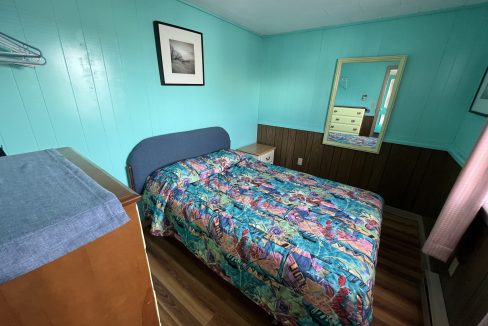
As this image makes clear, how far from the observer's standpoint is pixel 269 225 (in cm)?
143

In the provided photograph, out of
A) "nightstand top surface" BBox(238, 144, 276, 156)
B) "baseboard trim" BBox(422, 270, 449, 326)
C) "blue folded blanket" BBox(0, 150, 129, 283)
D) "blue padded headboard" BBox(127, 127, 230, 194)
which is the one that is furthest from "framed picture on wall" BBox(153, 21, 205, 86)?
"baseboard trim" BBox(422, 270, 449, 326)

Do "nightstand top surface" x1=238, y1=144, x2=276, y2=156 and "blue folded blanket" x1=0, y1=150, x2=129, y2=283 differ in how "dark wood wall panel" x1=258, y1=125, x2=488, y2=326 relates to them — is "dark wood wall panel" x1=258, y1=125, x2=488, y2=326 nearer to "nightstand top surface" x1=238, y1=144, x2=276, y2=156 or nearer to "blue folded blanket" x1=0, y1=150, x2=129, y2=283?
"nightstand top surface" x1=238, y1=144, x2=276, y2=156

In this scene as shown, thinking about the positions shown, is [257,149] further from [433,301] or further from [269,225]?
[433,301]

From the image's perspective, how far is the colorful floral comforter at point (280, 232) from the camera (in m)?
1.08

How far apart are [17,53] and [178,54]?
3.96 feet

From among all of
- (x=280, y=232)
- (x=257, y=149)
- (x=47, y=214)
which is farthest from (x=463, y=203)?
(x=257, y=149)

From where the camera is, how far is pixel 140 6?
169 cm

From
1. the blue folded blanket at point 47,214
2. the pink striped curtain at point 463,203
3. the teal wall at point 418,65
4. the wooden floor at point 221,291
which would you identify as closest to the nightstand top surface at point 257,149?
the teal wall at point 418,65

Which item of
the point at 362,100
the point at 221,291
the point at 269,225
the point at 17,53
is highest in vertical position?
the point at 17,53

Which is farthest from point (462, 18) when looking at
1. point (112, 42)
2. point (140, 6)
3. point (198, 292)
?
point (198, 292)

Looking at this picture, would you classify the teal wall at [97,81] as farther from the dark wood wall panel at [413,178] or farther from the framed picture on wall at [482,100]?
the framed picture on wall at [482,100]

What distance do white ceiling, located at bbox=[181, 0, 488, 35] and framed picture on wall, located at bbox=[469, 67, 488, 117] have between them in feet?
2.38

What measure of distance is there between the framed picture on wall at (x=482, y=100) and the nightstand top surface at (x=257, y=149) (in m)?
Result: 2.29

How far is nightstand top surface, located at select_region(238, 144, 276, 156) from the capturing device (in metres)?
3.13
